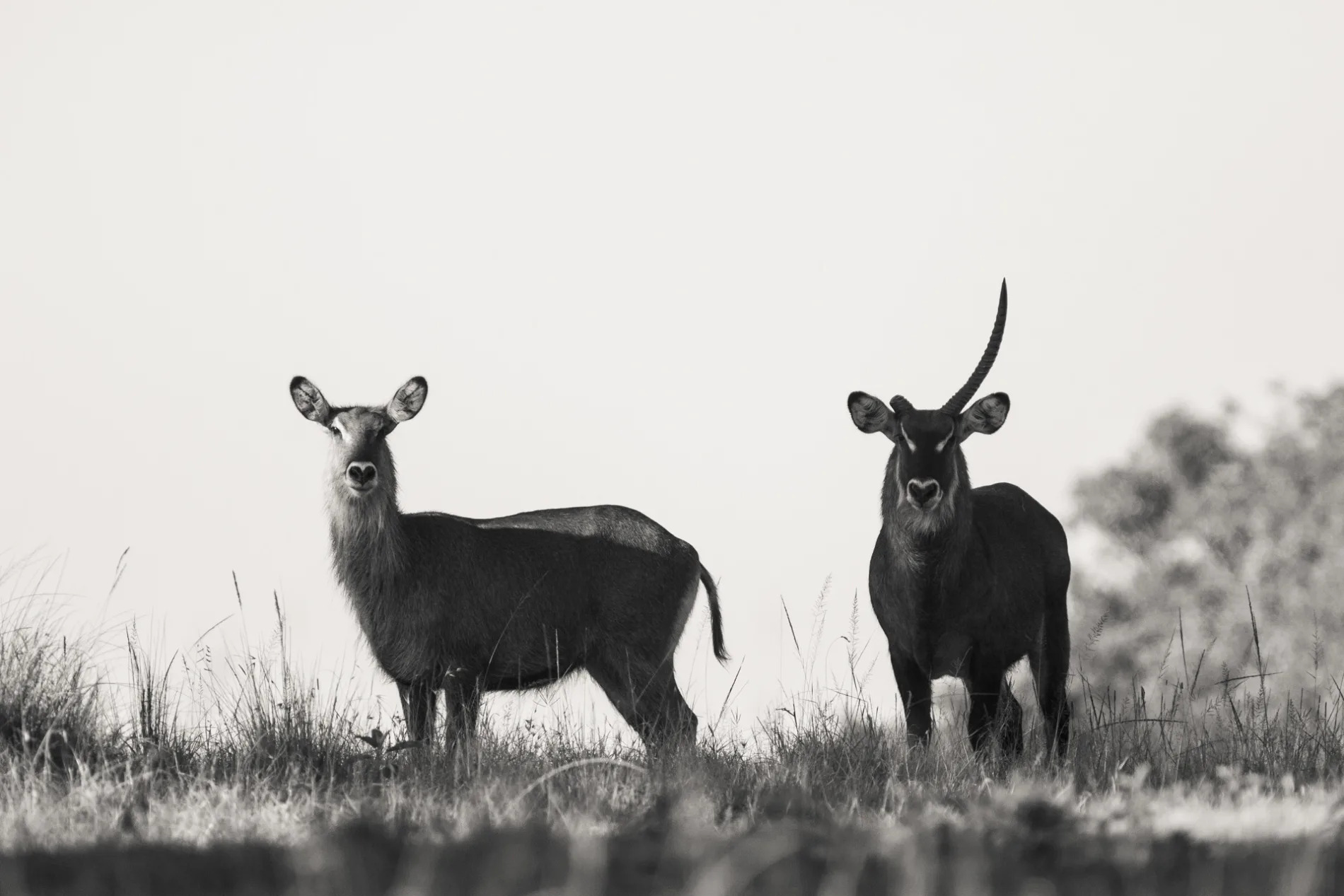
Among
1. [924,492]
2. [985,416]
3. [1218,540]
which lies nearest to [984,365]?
[985,416]

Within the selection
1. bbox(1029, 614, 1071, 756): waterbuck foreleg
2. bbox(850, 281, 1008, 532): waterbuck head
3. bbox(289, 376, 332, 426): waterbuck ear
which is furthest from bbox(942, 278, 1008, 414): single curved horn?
bbox(289, 376, 332, 426): waterbuck ear

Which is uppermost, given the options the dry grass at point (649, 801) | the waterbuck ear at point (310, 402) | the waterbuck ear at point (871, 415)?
the waterbuck ear at point (310, 402)

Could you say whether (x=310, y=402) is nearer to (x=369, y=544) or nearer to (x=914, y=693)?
(x=369, y=544)

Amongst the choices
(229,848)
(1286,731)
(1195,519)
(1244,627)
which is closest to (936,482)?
(1286,731)

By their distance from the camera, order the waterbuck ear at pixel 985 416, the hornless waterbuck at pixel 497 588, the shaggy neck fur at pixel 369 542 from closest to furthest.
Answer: the waterbuck ear at pixel 985 416 → the hornless waterbuck at pixel 497 588 → the shaggy neck fur at pixel 369 542

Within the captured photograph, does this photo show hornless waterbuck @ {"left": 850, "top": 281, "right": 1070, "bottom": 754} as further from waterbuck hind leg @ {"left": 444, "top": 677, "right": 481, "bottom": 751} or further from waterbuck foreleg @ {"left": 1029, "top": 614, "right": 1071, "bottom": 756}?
waterbuck hind leg @ {"left": 444, "top": 677, "right": 481, "bottom": 751}

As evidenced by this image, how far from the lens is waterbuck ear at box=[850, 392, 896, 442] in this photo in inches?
314

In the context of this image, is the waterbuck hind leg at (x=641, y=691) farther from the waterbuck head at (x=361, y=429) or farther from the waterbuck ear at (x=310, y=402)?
the waterbuck ear at (x=310, y=402)

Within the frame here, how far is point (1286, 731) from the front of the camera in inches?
267

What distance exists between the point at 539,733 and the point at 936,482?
84.2 inches

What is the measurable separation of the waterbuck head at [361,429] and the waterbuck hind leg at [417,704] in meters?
1.07

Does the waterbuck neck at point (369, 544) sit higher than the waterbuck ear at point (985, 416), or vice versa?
the waterbuck ear at point (985, 416)

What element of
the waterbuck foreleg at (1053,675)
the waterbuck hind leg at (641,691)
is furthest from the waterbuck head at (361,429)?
the waterbuck foreleg at (1053,675)

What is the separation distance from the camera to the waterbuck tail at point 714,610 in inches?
373
